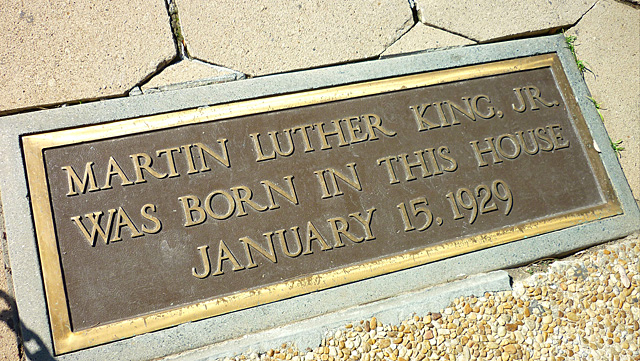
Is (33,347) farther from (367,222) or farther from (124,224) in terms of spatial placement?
(367,222)

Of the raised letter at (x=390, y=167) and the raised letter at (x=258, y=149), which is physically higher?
the raised letter at (x=258, y=149)

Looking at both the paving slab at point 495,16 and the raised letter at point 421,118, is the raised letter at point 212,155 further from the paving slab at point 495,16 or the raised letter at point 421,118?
the paving slab at point 495,16

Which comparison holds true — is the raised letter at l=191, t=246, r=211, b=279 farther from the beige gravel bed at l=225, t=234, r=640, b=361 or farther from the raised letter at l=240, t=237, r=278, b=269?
the beige gravel bed at l=225, t=234, r=640, b=361

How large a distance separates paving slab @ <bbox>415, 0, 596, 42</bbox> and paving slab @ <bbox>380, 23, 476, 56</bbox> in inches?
1.7

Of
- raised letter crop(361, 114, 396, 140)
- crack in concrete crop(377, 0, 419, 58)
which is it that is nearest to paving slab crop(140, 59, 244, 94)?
raised letter crop(361, 114, 396, 140)

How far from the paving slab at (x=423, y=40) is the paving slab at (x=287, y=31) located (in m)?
0.04

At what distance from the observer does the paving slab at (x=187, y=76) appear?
264cm

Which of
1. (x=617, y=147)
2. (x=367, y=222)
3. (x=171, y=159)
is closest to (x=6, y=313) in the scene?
(x=171, y=159)

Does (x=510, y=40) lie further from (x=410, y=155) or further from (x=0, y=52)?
(x=0, y=52)

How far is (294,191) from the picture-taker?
8.36 ft

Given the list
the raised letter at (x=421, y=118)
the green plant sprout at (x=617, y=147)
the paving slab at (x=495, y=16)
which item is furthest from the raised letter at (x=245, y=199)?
the green plant sprout at (x=617, y=147)

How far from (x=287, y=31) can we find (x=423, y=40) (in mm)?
881

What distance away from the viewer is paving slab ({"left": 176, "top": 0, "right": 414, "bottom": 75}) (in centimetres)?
276

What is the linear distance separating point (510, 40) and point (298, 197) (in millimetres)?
1824
